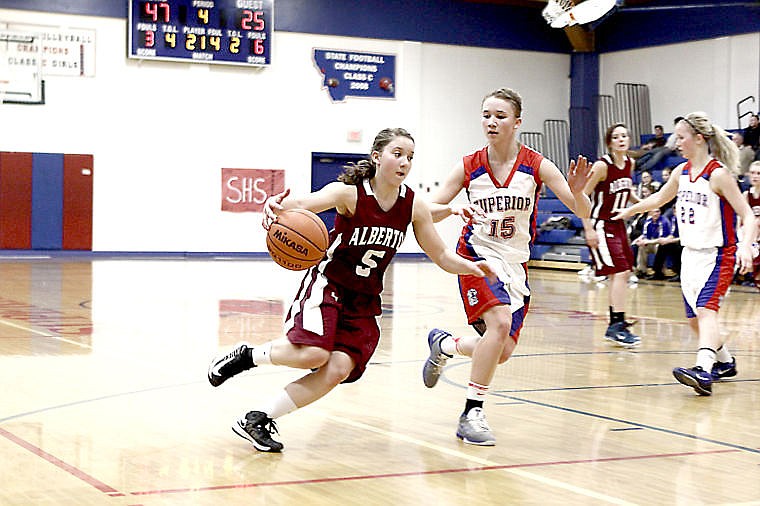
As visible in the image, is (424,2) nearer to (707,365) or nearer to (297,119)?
(297,119)

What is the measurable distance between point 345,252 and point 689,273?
2647 mm

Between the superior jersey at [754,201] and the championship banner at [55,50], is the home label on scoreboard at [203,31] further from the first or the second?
the superior jersey at [754,201]

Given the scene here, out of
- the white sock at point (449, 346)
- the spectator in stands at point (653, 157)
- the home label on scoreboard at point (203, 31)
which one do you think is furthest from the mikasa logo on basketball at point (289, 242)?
the home label on scoreboard at point (203, 31)

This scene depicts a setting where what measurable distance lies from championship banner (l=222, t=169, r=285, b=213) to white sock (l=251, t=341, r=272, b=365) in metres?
16.6

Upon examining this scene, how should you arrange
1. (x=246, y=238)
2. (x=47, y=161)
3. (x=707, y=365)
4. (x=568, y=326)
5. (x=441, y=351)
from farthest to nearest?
(x=246, y=238)
(x=47, y=161)
(x=568, y=326)
(x=707, y=365)
(x=441, y=351)

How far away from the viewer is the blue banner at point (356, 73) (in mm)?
21703

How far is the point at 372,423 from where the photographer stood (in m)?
5.06

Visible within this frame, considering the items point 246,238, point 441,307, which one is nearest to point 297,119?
point 246,238

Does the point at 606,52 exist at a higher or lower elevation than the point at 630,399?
higher

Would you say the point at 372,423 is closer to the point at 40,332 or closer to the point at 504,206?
the point at 504,206

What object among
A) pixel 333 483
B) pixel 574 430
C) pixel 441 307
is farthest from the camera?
pixel 441 307

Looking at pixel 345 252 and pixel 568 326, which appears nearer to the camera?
pixel 345 252

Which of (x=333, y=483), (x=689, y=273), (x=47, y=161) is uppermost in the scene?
(x=47, y=161)

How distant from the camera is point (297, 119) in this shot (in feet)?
70.8
